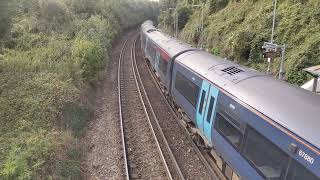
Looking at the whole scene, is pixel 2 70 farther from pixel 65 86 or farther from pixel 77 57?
pixel 77 57

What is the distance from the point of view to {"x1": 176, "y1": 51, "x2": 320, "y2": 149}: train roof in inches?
291

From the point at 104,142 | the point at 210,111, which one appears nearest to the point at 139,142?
the point at 104,142

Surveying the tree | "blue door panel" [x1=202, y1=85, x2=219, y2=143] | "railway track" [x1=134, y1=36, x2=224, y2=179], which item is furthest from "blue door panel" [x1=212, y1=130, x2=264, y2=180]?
the tree

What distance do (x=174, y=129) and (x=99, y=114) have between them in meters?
5.01

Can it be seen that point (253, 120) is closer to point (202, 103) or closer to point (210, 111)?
point (210, 111)

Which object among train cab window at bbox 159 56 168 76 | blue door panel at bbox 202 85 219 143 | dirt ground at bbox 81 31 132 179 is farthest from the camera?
train cab window at bbox 159 56 168 76

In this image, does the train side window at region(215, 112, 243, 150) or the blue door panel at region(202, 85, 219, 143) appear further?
the blue door panel at region(202, 85, 219, 143)

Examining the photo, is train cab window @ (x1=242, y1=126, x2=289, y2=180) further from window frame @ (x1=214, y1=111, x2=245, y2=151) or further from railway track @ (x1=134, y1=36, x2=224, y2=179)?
railway track @ (x1=134, y1=36, x2=224, y2=179)

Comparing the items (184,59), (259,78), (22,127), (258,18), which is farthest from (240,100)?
(258,18)

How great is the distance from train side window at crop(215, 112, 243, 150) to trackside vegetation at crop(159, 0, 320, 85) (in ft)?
32.5

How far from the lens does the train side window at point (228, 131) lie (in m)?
9.97

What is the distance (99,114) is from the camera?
20391 millimetres

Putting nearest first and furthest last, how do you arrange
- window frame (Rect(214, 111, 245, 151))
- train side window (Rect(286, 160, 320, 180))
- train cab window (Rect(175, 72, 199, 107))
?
1. train side window (Rect(286, 160, 320, 180))
2. window frame (Rect(214, 111, 245, 151))
3. train cab window (Rect(175, 72, 199, 107))

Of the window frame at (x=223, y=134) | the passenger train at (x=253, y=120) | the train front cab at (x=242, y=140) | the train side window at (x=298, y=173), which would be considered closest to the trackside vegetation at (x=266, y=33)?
the passenger train at (x=253, y=120)
